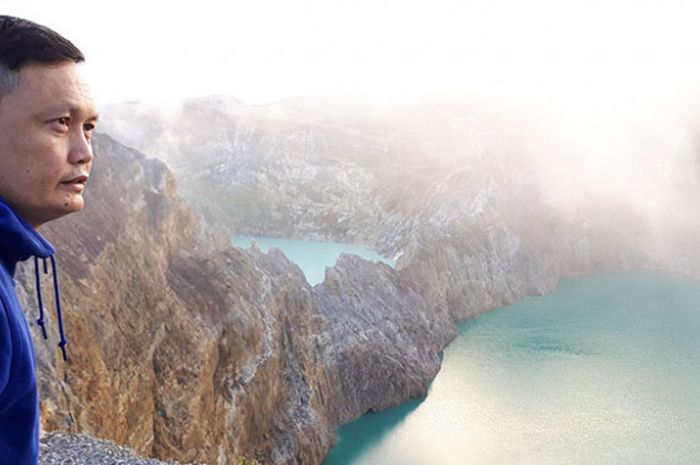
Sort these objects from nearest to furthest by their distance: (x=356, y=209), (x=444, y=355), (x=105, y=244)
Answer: (x=105, y=244) < (x=444, y=355) < (x=356, y=209)

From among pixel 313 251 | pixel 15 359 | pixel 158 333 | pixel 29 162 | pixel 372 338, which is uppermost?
pixel 29 162

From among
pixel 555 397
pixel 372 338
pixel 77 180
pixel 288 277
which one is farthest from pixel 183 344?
pixel 555 397

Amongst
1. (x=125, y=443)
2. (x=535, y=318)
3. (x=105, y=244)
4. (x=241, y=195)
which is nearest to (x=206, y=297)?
(x=105, y=244)

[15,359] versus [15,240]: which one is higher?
[15,240]

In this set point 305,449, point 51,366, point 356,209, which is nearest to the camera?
point 51,366

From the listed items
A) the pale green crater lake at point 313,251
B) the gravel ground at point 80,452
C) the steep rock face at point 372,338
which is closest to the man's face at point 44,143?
the gravel ground at point 80,452

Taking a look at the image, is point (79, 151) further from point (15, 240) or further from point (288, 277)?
point (288, 277)

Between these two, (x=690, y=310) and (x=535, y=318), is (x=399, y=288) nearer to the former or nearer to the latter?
(x=535, y=318)
